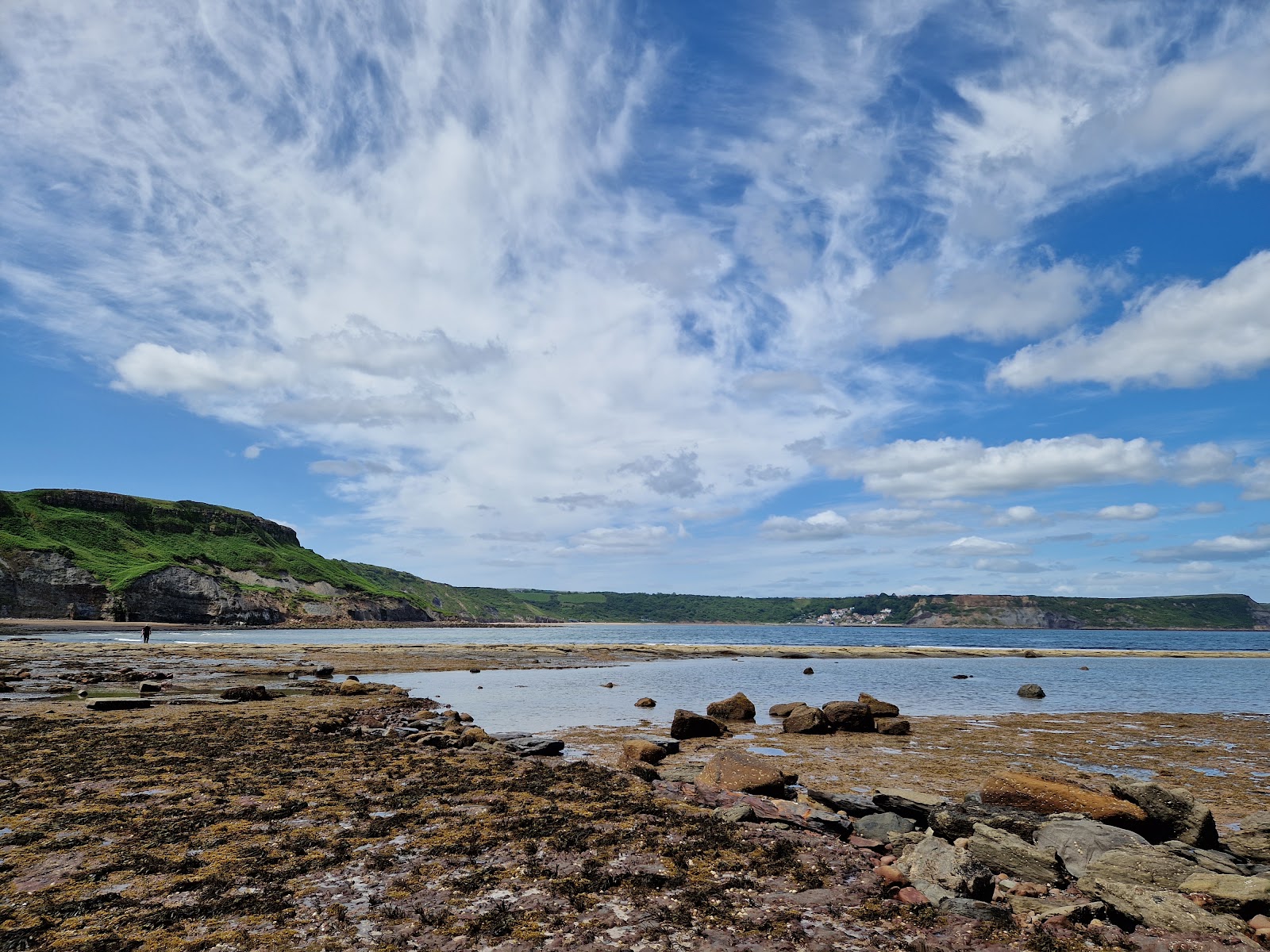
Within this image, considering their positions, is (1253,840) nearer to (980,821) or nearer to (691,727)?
(980,821)

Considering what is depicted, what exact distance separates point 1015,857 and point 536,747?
15.9 metres

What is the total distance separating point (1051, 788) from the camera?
51.0ft

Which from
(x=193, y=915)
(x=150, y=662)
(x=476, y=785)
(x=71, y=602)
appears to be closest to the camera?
(x=193, y=915)

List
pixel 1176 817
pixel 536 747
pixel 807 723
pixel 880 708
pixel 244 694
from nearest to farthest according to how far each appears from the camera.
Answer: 1. pixel 1176 817
2. pixel 536 747
3. pixel 807 723
4. pixel 880 708
5. pixel 244 694

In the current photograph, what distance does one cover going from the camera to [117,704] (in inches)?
1245

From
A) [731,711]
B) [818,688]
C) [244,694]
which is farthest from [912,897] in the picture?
[818,688]

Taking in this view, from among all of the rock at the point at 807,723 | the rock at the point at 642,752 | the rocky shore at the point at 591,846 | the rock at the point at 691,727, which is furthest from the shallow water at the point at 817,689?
the rocky shore at the point at 591,846

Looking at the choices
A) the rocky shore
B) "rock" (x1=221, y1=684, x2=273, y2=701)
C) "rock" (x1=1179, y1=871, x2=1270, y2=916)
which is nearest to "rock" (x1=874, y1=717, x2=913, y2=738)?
the rocky shore

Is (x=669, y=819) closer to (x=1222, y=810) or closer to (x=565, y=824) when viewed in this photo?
(x=565, y=824)

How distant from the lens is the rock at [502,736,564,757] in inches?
921

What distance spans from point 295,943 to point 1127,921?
40.2 ft

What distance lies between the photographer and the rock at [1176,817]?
14.1 meters

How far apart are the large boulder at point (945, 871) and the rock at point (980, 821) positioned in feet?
6.08

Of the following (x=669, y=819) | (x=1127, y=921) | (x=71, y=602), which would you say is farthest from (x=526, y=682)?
(x=71, y=602)
